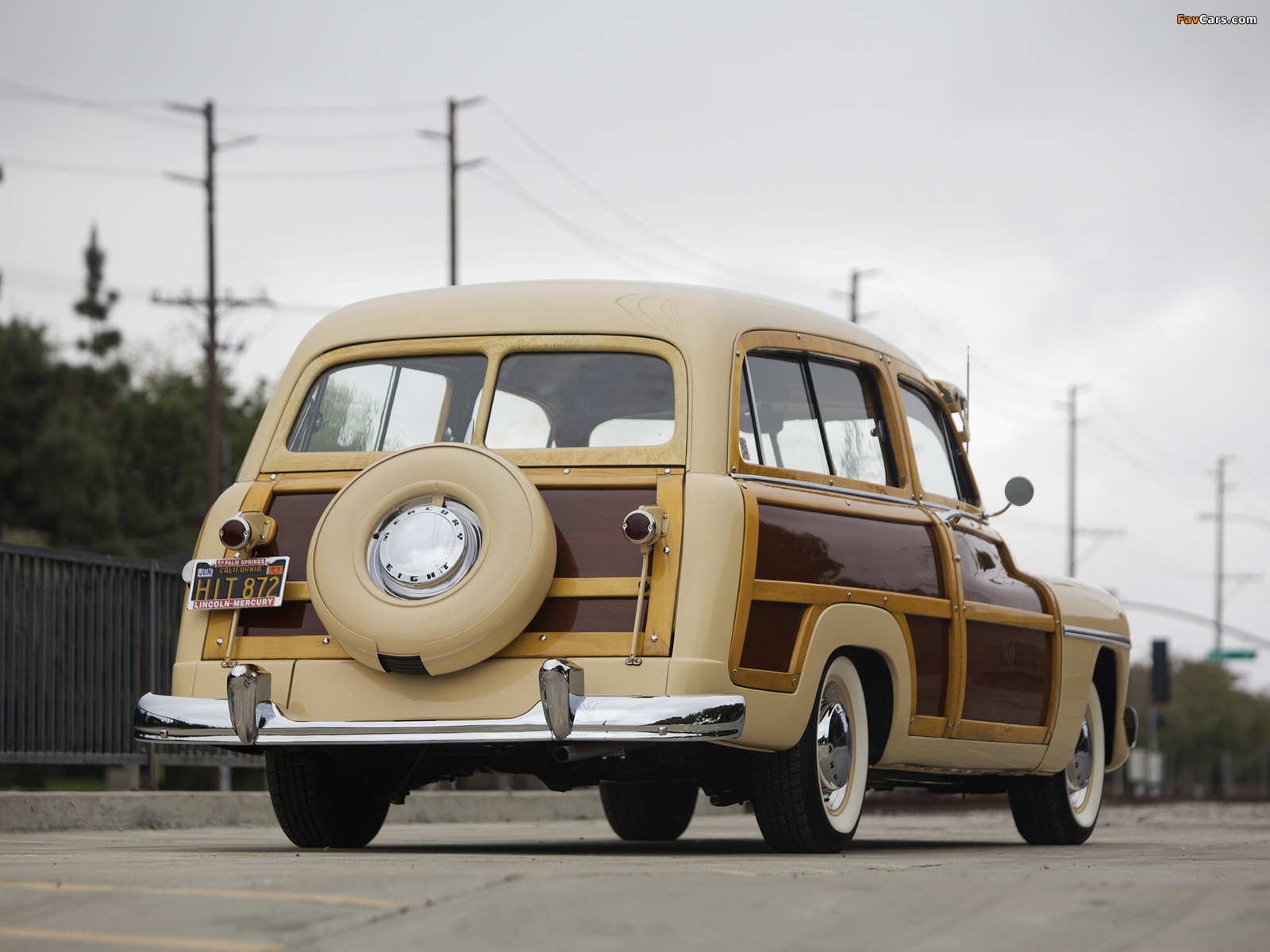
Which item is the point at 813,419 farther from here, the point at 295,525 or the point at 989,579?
the point at 295,525

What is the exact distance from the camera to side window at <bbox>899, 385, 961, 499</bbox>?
866cm

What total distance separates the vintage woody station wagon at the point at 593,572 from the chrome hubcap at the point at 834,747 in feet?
0.05

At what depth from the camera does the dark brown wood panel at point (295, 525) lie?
736 cm

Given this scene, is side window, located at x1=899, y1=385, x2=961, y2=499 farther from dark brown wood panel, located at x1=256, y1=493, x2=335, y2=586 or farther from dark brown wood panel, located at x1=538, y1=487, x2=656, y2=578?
dark brown wood panel, located at x1=256, y1=493, x2=335, y2=586

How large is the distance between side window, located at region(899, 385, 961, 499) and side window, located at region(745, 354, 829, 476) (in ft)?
2.85

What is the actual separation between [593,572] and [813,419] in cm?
142

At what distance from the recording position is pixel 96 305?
90.2 meters

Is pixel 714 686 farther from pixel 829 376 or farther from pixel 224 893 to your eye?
pixel 224 893

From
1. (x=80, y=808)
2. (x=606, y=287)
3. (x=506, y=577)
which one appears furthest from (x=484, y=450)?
(x=80, y=808)

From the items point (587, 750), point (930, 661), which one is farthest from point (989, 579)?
point (587, 750)

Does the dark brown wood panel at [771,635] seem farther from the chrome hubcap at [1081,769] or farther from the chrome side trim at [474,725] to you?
the chrome hubcap at [1081,769]

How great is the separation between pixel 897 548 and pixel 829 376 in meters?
0.82

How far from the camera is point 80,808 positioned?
10117 millimetres

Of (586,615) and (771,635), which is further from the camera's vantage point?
(771,635)
